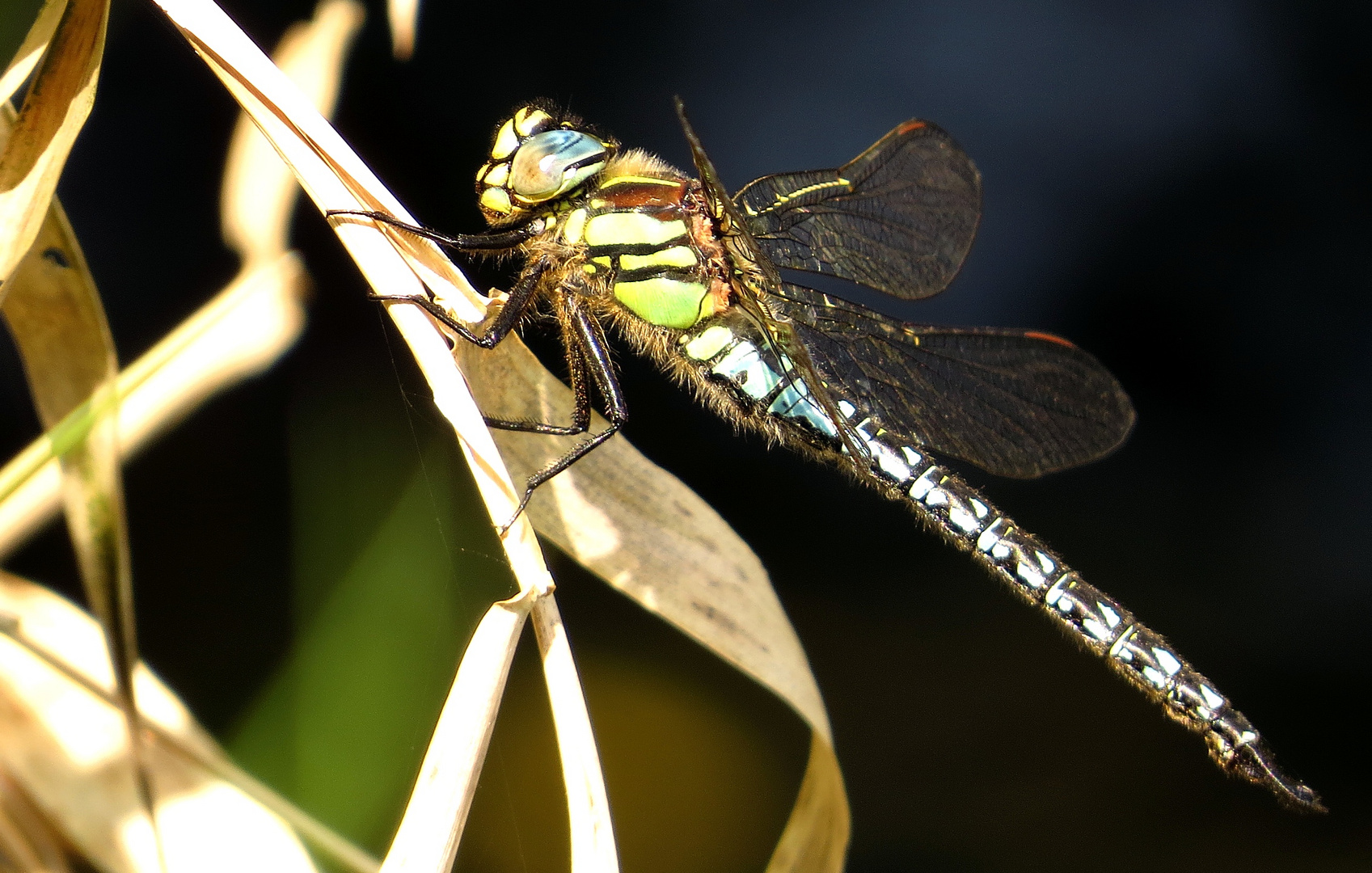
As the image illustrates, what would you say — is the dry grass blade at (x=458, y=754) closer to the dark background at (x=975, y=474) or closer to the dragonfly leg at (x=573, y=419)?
the dragonfly leg at (x=573, y=419)

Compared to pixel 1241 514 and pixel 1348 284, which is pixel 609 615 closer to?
pixel 1241 514

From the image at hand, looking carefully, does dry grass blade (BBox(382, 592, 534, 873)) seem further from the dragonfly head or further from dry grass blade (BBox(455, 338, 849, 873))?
the dragonfly head

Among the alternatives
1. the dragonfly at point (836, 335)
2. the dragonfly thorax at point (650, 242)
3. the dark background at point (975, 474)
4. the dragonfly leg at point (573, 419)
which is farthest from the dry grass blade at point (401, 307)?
the dark background at point (975, 474)

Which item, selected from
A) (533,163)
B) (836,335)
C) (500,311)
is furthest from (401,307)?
(836,335)

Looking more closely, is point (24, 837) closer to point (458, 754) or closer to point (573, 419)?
point (458, 754)

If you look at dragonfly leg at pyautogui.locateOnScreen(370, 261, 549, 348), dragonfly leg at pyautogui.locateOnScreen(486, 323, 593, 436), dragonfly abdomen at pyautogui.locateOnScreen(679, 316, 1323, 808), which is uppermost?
dragonfly leg at pyautogui.locateOnScreen(370, 261, 549, 348)

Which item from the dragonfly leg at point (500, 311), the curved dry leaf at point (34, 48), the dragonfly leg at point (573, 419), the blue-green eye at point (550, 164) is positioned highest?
the curved dry leaf at point (34, 48)

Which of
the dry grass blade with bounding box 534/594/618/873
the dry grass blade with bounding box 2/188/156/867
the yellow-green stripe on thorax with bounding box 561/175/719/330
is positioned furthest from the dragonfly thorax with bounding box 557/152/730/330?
the dry grass blade with bounding box 534/594/618/873
